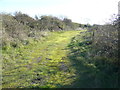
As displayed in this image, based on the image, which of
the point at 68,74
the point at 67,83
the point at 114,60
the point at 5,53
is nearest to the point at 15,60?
the point at 5,53

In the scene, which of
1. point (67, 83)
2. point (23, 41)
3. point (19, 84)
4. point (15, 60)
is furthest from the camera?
point (23, 41)

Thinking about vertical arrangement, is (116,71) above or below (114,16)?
below

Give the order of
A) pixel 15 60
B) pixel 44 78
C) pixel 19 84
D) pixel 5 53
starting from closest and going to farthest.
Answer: pixel 19 84
pixel 44 78
pixel 15 60
pixel 5 53

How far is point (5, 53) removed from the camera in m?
8.91

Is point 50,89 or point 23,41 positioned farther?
point 23,41

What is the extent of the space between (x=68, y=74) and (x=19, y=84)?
7.04 feet

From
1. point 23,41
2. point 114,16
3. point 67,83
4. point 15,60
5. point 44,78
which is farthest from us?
point 23,41

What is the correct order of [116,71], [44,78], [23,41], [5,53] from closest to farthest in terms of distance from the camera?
[116,71] → [44,78] → [5,53] → [23,41]

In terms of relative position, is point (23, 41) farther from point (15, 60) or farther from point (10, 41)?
point (15, 60)

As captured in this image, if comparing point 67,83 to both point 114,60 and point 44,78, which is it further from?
point 114,60

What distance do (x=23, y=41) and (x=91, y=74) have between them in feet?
31.1

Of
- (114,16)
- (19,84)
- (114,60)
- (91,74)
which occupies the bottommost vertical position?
(19,84)

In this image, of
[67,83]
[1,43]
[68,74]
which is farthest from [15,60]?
[67,83]

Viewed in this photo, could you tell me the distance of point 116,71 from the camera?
4.43 meters
